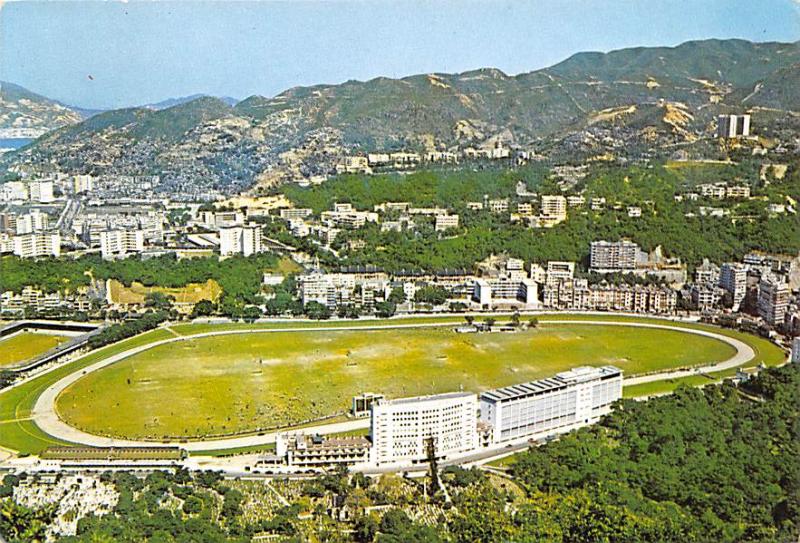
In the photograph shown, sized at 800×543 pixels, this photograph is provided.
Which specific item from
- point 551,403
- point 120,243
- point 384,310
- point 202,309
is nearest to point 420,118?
point 120,243

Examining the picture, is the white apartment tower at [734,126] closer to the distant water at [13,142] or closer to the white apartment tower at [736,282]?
the white apartment tower at [736,282]

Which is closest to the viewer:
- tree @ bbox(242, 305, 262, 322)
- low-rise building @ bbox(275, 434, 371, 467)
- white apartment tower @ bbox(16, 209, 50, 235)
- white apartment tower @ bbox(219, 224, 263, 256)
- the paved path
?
low-rise building @ bbox(275, 434, 371, 467)

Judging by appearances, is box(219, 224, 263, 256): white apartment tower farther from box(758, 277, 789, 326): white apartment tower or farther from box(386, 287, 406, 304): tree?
box(758, 277, 789, 326): white apartment tower

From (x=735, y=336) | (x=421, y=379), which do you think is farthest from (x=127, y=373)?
(x=735, y=336)

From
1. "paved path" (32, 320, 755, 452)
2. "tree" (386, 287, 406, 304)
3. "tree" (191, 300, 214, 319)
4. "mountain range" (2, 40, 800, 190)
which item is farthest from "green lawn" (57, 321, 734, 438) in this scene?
"mountain range" (2, 40, 800, 190)

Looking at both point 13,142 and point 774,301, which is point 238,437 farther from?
point 13,142

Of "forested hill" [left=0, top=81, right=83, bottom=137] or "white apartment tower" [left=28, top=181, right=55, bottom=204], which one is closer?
"forested hill" [left=0, top=81, right=83, bottom=137]
